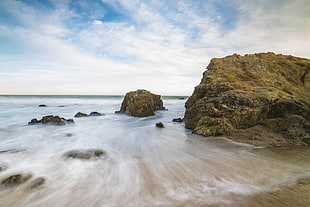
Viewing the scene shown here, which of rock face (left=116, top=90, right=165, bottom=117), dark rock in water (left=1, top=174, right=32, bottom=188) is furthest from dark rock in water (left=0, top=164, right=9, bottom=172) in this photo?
rock face (left=116, top=90, right=165, bottom=117)

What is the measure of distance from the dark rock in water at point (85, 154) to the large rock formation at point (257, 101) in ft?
9.77

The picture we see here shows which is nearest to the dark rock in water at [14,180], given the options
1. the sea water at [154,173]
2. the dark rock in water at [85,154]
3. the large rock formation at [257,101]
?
the sea water at [154,173]

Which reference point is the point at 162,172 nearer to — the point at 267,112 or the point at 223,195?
the point at 223,195

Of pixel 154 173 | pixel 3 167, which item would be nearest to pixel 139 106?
pixel 3 167

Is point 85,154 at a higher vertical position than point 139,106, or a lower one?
lower

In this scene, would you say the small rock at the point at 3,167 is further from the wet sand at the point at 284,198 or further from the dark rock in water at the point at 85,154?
the wet sand at the point at 284,198

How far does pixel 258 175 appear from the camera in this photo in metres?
2.34

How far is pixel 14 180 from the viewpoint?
2.38 metres

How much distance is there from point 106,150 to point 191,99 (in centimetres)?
430

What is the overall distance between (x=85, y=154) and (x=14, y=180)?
1.30 metres

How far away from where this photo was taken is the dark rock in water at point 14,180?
7.54ft

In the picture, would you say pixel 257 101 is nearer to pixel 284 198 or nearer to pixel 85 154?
pixel 284 198

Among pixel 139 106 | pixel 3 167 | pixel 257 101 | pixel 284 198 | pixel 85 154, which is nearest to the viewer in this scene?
pixel 284 198

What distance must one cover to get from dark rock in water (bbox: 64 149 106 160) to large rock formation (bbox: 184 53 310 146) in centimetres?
298
